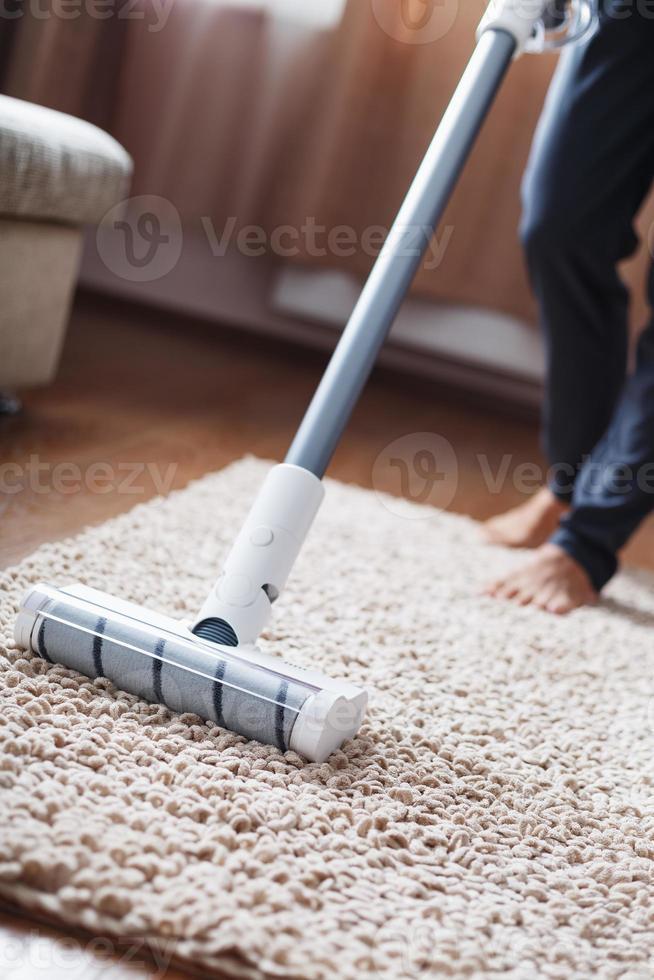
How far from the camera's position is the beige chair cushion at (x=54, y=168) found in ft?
3.96

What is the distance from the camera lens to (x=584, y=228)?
1300 mm

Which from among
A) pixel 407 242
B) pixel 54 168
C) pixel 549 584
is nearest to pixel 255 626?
pixel 407 242

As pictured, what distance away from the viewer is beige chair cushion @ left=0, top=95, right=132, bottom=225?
3.96 ft

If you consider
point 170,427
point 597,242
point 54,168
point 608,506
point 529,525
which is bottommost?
point 170,427

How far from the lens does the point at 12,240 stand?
1284 millimetres

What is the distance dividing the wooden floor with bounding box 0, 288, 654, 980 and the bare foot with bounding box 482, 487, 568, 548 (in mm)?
142

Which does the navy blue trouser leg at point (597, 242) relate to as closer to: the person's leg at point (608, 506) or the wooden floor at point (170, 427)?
the person's leg at point (608, 506)

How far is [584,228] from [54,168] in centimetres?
65

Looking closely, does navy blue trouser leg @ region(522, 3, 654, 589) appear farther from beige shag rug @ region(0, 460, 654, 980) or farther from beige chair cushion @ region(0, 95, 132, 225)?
beige chair cushion @ region(0, 95, 132, 225)

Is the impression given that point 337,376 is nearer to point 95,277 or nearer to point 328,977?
point 328,977

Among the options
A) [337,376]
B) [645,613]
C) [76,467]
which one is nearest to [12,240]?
[76,467]

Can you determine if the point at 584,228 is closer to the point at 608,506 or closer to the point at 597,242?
the point at 597,242

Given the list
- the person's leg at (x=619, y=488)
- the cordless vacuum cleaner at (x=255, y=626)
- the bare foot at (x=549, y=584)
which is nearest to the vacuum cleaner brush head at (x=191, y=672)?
the cordless vacuum cleaner at (x=255, y=626)

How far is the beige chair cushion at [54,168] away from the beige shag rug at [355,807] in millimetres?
449
